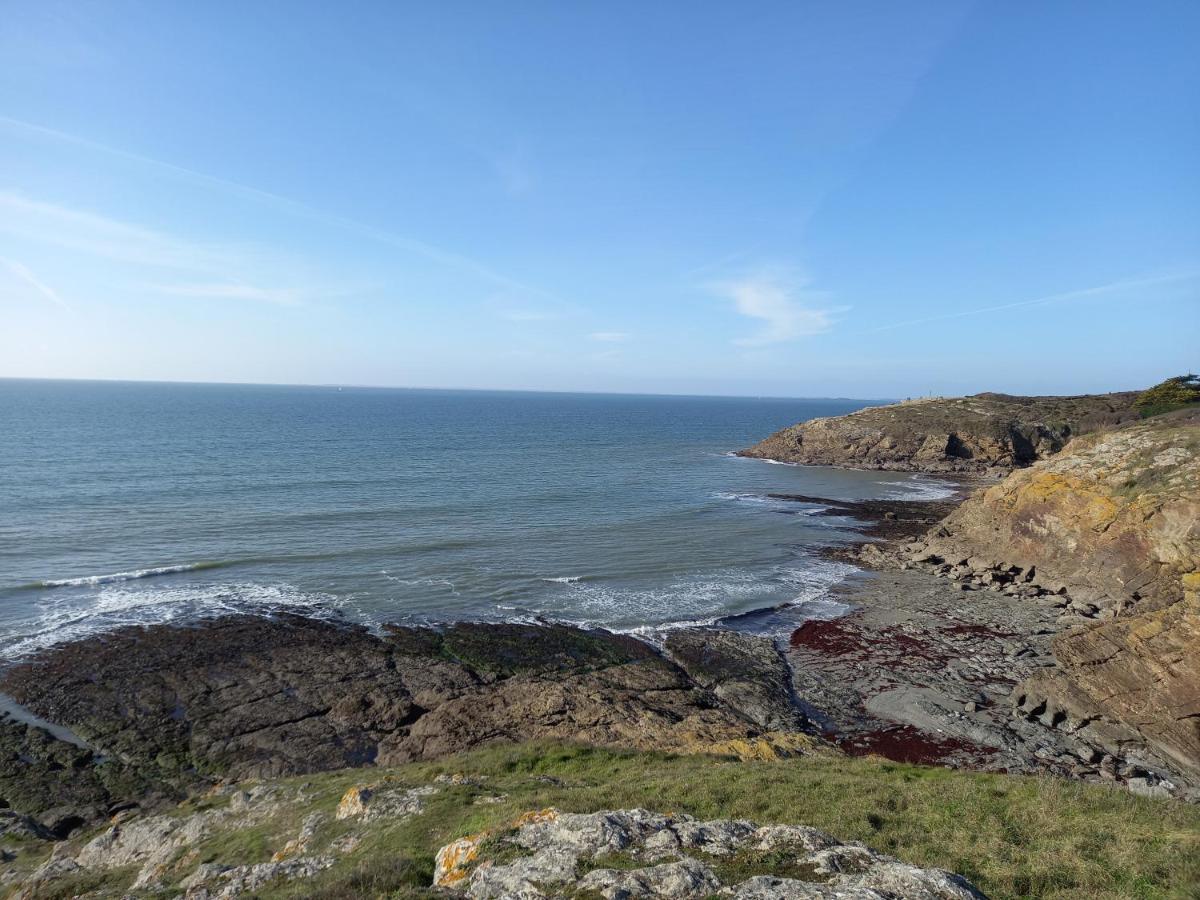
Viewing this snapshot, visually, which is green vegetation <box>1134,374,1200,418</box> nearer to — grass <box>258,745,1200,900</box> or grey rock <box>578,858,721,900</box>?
grass <box>258,745,1200,900</box>

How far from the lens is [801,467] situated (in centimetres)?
9212

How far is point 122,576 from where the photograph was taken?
1452 inches

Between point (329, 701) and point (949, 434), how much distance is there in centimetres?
9218

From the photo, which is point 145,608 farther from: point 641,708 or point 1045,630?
point 1045,630

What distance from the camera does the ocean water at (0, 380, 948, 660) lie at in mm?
35094

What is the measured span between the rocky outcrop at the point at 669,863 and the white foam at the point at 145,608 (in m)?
25.8

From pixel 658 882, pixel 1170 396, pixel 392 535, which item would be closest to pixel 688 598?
pixel 392 535

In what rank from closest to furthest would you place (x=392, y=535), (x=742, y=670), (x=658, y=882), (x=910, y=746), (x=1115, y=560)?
(x=658, y=882)
(x=910, y=746)
(x=742, y=670)
(x=1115, y=560)
(x=392, y=535)

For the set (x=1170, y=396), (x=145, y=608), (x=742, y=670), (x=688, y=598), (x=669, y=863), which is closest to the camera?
(x=669, y=863)

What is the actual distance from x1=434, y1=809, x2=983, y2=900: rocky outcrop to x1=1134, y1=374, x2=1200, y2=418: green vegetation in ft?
279

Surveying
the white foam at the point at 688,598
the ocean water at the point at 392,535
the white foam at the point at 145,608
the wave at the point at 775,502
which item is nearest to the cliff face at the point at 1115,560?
the white foam at the point at 688,598

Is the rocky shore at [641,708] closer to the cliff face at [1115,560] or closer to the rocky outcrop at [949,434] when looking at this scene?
the cliff face at [1115,560]

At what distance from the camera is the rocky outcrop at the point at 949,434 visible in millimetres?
89812

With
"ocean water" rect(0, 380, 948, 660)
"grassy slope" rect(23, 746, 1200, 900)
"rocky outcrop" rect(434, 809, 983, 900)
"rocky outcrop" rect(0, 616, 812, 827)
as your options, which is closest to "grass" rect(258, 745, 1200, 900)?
"grassy slope" rect(23, 746, 1200, 900)
